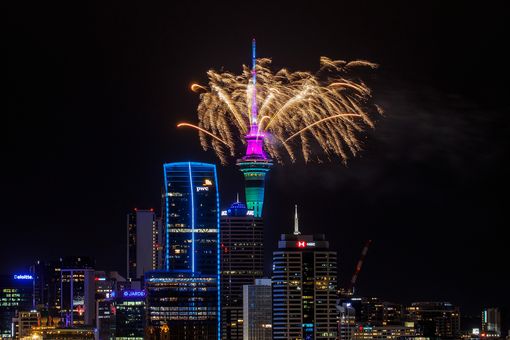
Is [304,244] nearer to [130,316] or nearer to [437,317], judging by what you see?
[130,316]

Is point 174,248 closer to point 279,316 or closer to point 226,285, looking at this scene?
point 226,285

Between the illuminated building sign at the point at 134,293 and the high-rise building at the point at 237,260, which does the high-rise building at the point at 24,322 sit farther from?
the high-rise building at the point at 237,260

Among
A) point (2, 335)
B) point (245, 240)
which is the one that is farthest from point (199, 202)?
point (2, 335)

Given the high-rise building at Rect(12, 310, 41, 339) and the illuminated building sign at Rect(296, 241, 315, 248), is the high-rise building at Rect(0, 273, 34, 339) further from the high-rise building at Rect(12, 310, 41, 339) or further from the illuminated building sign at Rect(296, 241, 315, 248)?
the illuminated building sign at Rect(296, 241, 315, 248)

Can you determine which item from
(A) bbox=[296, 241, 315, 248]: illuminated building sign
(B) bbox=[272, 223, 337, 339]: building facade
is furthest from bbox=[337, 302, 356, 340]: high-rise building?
(A) bbox=[296, 241, 315, 248]: illuminated building sign

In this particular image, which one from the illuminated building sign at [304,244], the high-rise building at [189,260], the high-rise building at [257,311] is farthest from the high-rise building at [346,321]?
the illuminated building sign at [304,244]

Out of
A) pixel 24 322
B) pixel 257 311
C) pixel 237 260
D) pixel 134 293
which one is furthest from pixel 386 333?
pixel 24 322
